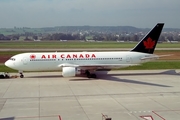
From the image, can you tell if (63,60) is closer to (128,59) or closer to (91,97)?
(128,59)

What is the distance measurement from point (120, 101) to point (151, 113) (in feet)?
13.4

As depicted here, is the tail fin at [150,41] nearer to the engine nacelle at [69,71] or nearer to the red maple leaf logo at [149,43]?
the red maple leaf logo at [149,43]

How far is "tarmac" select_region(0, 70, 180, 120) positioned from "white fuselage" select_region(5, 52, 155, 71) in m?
1.77

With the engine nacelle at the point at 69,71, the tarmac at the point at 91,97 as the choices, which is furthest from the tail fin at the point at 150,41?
the engine nacelle at the point at 69,71

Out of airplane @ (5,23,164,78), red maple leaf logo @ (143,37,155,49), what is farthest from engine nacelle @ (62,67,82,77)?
red maple leaf logo @ (143,37,155,49)

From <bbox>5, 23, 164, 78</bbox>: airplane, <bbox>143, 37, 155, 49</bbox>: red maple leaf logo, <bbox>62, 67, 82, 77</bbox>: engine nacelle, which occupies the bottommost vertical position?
<bbox>62, 67, 82, 77</bbox>: engine nacelle

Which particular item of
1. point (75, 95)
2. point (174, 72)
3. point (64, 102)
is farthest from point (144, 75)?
point (64, 102)

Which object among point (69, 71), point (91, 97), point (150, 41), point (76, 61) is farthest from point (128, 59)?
point (91, 97)

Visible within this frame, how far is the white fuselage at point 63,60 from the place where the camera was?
34750 mm

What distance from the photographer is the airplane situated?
3447cm

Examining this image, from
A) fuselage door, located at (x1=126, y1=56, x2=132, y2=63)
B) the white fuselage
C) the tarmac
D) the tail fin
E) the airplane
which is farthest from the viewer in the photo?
the tail fin

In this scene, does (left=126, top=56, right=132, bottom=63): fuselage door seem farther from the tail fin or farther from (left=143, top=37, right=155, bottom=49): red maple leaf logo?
(left=143, top=37, right=155, bottom=49): red maple leaf logo

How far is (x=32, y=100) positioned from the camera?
23781mm

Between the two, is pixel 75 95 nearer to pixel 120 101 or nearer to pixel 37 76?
pixel 120 101
